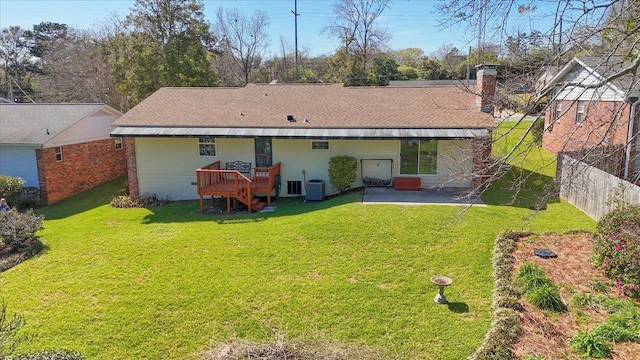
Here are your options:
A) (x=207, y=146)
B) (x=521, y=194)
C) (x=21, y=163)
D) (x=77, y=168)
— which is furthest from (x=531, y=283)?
(x=21, y=163)

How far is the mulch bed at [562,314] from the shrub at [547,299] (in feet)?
0.37

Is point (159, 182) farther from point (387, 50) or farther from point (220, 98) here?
point (387, 50)

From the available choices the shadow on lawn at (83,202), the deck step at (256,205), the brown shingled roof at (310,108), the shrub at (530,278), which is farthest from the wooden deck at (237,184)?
the shrub at (530,278)

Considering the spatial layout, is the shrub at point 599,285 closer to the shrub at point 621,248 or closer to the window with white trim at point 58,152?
the shrub at point 621,248

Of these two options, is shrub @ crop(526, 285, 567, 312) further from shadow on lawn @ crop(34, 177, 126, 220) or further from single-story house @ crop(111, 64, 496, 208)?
shadow on lawn @ crop(34, 177, 126, 220)

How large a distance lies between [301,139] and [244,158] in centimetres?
255

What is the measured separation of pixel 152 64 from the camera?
24.8 meters

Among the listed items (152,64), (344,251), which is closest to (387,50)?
(152,64)

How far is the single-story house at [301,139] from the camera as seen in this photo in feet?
50.7

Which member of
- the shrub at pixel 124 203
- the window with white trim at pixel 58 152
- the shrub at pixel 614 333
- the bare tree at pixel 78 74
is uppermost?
the bare tree at pixel 78 74

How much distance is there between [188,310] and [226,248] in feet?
9.88

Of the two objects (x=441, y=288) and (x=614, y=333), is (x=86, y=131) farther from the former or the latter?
(x=614, y=333)

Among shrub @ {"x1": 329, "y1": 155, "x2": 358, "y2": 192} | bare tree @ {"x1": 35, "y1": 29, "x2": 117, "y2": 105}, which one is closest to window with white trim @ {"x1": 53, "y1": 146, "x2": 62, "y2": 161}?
shrub @ {"x1": 329, "y1": 155, "x2": 358, "y2": 192}

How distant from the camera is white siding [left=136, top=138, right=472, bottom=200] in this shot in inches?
634
